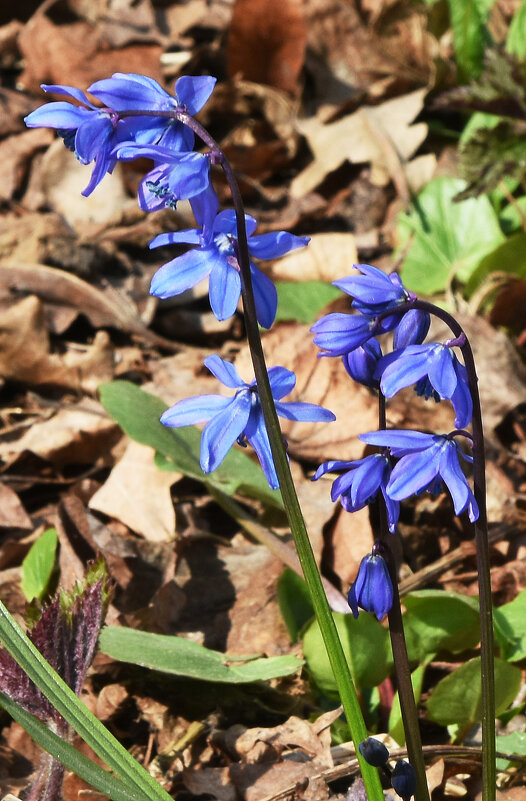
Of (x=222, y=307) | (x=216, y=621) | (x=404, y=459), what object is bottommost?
(x=216, y=621)

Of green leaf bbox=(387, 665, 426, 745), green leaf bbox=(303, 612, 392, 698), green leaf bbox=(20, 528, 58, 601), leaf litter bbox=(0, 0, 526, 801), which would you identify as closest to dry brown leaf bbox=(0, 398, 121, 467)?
leaf litter bbox=(0, 0, 526, 801)

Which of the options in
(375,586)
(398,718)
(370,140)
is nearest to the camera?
(375,586)

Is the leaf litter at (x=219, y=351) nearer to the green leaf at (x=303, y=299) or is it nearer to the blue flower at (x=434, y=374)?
the green leaf at (x=303, y=299)

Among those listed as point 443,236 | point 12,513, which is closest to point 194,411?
point 12,513

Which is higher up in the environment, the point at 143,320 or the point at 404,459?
the point at 404,459

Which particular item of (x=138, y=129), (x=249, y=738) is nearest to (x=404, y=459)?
(x=138, y=129)

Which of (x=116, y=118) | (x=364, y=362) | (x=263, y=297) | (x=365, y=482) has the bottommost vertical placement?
(x=365, y=482)

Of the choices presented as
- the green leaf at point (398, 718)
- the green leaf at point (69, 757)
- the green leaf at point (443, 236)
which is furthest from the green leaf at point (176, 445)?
the green leaf at point (443, 236)

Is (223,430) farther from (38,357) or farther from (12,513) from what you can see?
(38,357)

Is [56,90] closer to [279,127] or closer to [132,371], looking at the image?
[132,371]
